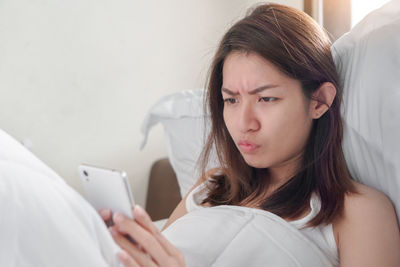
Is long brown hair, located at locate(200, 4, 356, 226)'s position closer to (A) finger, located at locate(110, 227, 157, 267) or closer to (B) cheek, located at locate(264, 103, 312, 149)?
(B) cheek, located at locate(264, 103, 312, 149)

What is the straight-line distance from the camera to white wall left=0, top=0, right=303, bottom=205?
5.26 feet

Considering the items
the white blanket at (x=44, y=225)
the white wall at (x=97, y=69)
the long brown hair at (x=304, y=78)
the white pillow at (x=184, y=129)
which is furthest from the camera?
the white wall at (x=97, y=69)

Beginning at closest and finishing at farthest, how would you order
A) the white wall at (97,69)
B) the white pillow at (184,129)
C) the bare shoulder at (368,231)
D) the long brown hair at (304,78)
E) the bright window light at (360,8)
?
1. the bare shoulder at (368,231)
2. the long brown hair at (304,78)
3. the white pillow at (184,129)
4. the bright window light at (360,8)
5. the white wall at (97,69)

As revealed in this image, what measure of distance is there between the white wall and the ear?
87cm

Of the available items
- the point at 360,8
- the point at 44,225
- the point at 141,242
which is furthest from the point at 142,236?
the point at 360,8

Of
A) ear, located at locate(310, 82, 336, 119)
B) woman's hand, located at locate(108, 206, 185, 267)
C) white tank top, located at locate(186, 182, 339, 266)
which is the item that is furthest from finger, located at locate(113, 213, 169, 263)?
ear, located at locate(310, 82, 336, 119)

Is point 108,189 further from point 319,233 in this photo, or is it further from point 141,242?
point 319,233

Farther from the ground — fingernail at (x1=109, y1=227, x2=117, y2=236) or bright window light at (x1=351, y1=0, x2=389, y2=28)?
bright window light at (x1=351, y1=0, x2=389, y2=28)

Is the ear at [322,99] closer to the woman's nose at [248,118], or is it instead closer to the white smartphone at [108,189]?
the woman's nose at [248,118]

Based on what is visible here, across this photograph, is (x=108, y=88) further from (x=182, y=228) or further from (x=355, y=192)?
(x=355, y=192)

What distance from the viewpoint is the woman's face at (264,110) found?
841mm

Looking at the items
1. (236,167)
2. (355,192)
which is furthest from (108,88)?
(355,192)

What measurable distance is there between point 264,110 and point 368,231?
0.28m

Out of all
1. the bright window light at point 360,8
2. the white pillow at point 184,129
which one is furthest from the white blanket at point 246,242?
the bright window light at point 360,8
